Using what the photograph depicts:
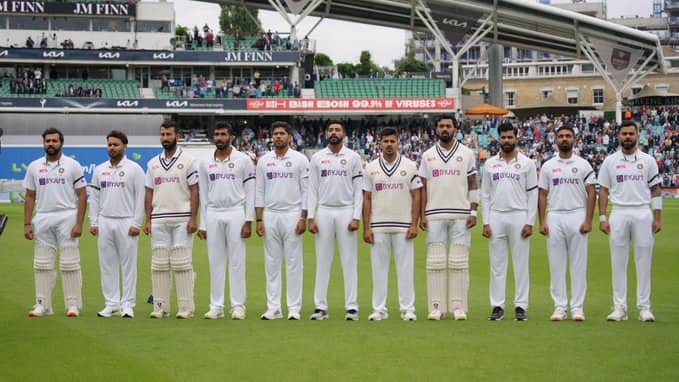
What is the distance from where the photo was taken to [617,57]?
6322cm

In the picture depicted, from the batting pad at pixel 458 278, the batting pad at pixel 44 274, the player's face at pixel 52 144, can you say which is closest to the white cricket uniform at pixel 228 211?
the player's face at pixel 52 144

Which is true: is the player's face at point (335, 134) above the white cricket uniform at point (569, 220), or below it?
above

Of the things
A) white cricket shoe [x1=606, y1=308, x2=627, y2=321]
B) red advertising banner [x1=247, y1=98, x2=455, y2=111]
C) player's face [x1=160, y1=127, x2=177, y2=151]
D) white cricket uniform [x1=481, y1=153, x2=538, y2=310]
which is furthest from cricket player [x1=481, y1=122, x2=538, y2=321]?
red advertising banner [x1=247, y1=98, x2=455, y2=111]

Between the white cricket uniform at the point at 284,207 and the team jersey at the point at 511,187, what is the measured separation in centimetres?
209

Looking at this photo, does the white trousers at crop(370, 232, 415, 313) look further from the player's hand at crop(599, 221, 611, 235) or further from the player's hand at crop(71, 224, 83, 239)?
the player's hand at crop(71, 224, 83, 239)

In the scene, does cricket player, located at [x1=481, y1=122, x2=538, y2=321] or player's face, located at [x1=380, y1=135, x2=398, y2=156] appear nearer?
cricket player, located at [x1=481, y1=122, x2=538, y2=321]

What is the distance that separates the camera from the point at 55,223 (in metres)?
12.4

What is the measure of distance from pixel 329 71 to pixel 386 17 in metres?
12.0

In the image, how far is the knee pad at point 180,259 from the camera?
12.1m

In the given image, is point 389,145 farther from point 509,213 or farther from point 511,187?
point 509,213

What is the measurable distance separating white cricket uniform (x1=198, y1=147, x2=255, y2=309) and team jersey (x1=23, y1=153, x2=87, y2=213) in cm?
161

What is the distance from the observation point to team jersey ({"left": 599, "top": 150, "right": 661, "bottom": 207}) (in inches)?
460

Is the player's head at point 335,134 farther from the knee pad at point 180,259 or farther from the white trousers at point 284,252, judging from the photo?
the knee pad at point 180,259

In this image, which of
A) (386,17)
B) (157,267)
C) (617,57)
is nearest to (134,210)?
(157,267)
